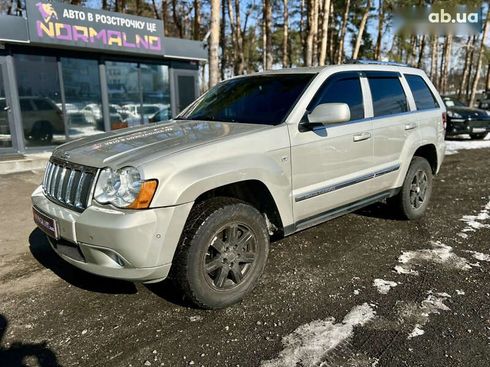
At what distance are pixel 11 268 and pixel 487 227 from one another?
5280 mm

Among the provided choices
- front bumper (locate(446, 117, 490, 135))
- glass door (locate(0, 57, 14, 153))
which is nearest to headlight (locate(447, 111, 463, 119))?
front bumper (locate(446, 117, 490, 135))

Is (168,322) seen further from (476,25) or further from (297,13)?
(297,13)

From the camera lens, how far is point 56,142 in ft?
35.8

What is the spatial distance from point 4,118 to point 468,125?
13425 millimetres

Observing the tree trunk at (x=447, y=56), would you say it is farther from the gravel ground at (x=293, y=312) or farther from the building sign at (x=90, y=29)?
the gravel ground at (x=293, y=312)

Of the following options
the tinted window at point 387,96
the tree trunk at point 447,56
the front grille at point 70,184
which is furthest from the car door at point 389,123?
the tree trunk at point 447,56

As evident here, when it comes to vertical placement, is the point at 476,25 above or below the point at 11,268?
above

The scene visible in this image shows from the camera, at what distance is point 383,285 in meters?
3.59

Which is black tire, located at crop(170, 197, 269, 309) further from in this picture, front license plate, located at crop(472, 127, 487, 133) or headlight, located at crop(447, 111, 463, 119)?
front license plate, located at crop(472, 127, 487, 133)

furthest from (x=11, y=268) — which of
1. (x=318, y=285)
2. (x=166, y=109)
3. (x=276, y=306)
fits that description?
(x=166, y=109)

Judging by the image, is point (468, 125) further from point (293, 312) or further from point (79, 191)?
point (79, 191)

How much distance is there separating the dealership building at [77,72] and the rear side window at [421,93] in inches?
318

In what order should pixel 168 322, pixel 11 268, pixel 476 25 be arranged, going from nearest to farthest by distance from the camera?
pixel 168 322, pixel 11 268, pixel 476 25

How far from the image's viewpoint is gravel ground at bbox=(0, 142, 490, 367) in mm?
2674
